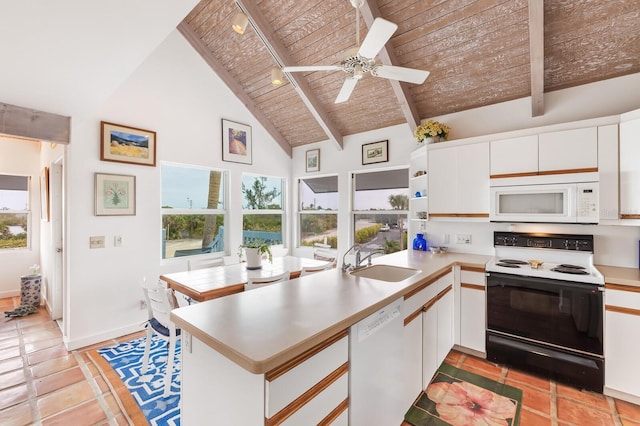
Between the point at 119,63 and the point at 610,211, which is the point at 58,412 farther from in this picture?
the point at 610,211

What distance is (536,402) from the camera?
208 cm

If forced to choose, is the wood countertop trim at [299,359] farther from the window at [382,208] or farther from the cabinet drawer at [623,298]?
the window at [382,208]

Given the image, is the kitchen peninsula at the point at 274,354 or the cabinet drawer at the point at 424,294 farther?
the cabinet drawer at the point at 424,294

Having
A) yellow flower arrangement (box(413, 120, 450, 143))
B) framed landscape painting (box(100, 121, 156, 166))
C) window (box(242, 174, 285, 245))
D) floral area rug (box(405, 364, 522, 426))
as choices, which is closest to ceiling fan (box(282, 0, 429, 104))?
yellow flower arrangement (box(413, 120, 450, 143))

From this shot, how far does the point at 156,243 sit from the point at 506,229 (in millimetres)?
4026

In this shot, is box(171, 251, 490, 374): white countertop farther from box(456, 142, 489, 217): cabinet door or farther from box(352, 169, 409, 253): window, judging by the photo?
box(352, 169, 409, 253): window

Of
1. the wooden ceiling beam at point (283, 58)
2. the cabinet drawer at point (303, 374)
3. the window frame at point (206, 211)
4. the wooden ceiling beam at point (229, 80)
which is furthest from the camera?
the wooden ceiling beam at point (229, 80)

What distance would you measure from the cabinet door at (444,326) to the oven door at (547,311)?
327mm

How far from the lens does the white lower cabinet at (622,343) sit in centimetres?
202

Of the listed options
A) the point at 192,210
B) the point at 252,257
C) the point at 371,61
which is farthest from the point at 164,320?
the point at 371,61

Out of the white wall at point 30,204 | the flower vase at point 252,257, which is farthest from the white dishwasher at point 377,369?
the white wall at point 30,204

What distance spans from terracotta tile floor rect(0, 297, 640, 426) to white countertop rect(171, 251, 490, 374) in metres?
1.31

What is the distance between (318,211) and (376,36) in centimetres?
349

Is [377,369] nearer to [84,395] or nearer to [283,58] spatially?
[84,395]
